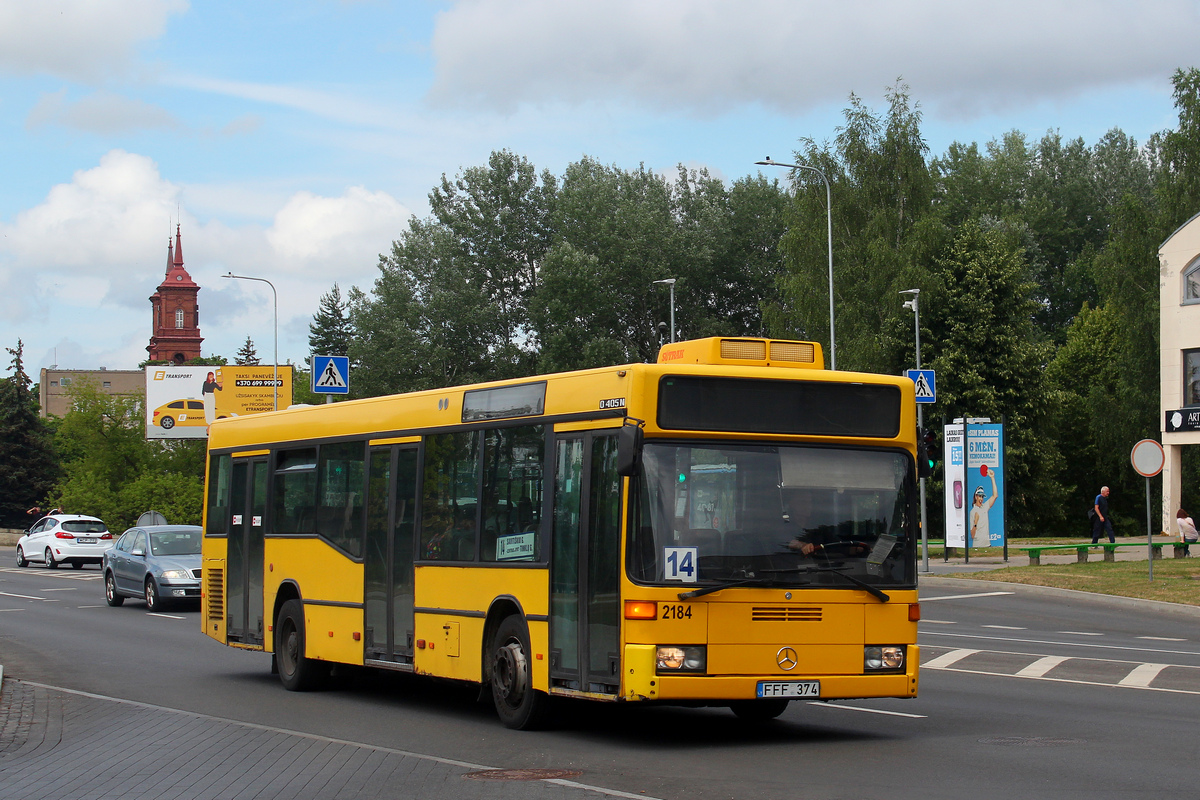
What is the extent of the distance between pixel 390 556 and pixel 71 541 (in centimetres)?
3606

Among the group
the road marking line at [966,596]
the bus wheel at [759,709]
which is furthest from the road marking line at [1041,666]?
the road marking line at [966,596]

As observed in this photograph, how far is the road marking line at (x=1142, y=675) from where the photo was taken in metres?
14.4

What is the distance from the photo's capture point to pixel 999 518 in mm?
35281

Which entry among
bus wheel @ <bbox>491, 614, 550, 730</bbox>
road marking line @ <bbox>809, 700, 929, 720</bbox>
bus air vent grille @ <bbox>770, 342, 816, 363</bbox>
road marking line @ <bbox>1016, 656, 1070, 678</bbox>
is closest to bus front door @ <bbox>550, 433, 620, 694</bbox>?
bus wheel @ <bbox>491, 614, 550, 730</bbox>

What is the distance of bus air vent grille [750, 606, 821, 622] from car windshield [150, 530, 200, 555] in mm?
19901

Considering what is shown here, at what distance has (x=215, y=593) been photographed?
16766 mm

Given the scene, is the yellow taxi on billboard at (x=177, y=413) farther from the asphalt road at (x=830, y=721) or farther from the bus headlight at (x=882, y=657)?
the bus headlight at (x=882, y=657)

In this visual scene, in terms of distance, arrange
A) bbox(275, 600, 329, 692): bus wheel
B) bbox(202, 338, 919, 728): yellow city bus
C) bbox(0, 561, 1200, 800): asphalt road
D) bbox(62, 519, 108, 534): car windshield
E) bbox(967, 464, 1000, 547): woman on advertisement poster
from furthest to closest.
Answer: bbox(62, 519, 108, 534): car windshield, bbox(967, 464, 1000, 547): woman on advertisement poster, bbox(275, 600, 329, 692): bus wheel, bbox(202, 338, 919, 728): yellow city bus, bbox(0, 561, 1200, 800): asphalt road

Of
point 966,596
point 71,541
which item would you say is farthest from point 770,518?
point 71,541

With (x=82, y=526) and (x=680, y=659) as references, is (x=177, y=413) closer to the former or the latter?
(x=82, y=526)

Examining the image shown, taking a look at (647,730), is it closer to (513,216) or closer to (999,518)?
(999,518)

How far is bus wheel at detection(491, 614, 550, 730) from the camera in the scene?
35.7 feet

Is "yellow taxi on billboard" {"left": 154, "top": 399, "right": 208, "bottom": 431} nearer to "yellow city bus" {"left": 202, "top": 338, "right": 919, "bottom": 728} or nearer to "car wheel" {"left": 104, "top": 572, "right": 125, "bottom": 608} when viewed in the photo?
"car wheel" {"left": 104, "top": 572, "right": 125, "bottom": 608}

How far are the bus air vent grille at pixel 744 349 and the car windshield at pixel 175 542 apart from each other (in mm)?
19227
